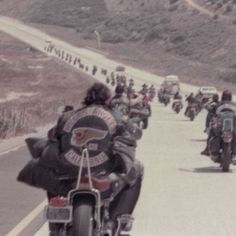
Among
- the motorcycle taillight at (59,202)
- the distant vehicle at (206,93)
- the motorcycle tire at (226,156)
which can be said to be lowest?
the distant vehicle at (206,93)

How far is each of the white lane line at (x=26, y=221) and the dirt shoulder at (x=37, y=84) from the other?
778 inches

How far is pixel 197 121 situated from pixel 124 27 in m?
111

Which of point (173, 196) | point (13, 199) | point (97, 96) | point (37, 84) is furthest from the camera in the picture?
point (37, 84)

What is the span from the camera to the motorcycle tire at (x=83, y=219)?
842 cm

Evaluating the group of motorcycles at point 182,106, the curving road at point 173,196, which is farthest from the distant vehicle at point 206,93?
the curving road at point 173,196

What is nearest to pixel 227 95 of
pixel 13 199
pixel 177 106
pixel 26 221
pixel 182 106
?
pixel 13 199

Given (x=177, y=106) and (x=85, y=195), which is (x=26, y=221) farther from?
(x=177, y=106)

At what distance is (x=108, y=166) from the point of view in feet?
29.5

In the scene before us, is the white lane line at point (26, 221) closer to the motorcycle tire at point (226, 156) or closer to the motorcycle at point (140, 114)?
the motorcycle at point (140, 114)

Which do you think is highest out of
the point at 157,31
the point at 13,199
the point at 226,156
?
the point at 157,31

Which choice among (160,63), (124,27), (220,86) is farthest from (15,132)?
(124,27)

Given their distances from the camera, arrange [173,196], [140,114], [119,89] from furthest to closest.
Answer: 1. [119,89]
2. [140,114]
3. [173,196]

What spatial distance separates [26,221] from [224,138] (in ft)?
26.2

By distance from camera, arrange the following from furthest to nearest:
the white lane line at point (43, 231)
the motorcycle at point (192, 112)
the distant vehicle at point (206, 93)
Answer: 1. the distant vehicle at point (206, 93)
2. the motorcycle at point (192, 112)
3. the white lane line at point (43, 231)
